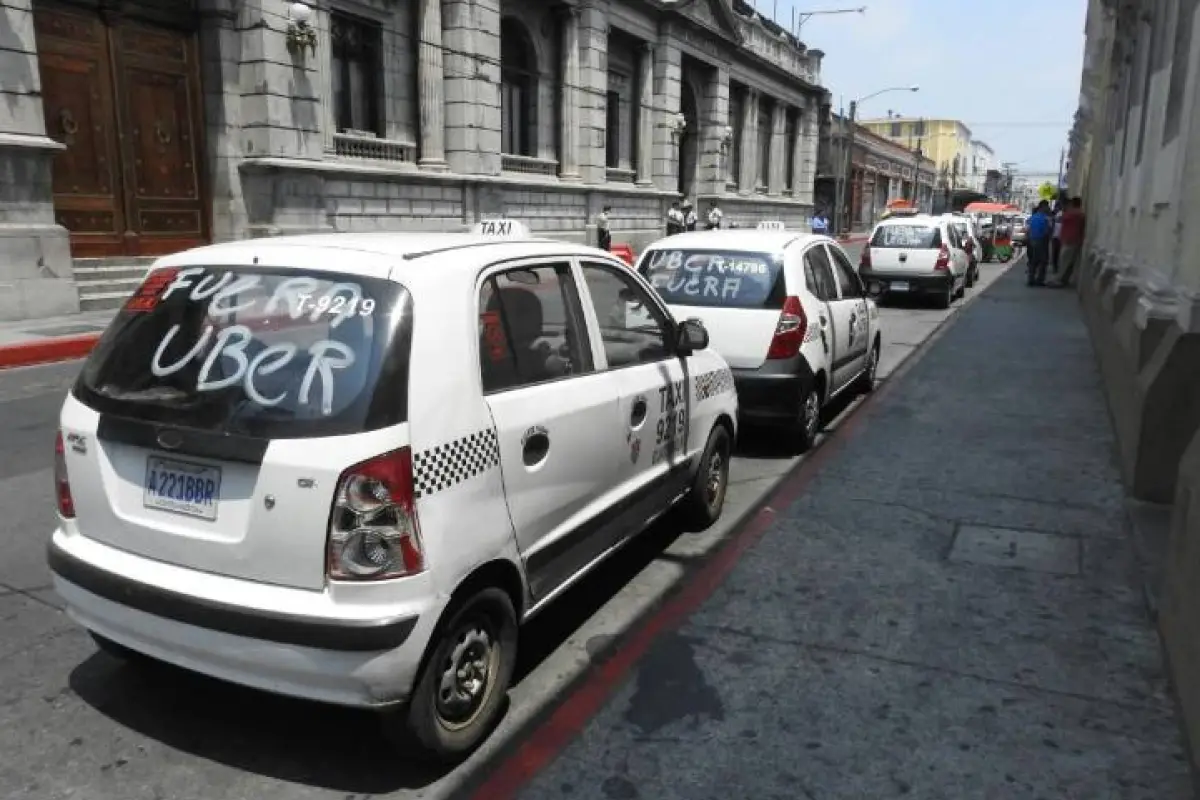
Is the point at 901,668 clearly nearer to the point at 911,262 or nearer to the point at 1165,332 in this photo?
the point at 1165,332

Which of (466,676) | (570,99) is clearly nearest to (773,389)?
(466,676)

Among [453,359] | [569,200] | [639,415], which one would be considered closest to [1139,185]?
[639,415]

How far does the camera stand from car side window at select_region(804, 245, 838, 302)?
23.9 ft

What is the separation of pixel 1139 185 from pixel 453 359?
986 cm

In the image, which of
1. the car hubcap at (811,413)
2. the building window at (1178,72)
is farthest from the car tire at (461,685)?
the building window at (1178,72)

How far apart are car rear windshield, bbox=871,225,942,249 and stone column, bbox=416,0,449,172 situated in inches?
389

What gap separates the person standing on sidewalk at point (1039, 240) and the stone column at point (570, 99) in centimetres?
1263

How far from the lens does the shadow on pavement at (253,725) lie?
2.98 metres

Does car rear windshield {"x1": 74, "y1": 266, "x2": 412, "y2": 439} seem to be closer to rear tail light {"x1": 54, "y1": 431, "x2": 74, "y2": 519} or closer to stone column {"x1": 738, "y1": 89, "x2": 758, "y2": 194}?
rear tail light {"x1": 54, "y1": 431, "x2": 74, "y2": 519}

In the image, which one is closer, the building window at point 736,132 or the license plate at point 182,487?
the license plate at point 182,487

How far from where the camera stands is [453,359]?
2.94 metres

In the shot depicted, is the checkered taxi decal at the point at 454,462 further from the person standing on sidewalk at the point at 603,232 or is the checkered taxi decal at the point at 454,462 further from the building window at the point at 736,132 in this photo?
the building window at the point at 736,132

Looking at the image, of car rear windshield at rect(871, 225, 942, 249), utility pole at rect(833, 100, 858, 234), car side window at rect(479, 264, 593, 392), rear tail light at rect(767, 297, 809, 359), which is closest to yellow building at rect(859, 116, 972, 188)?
utility pole at rect(833, 100, 858, 234)

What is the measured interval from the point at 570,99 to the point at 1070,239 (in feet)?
46.5
